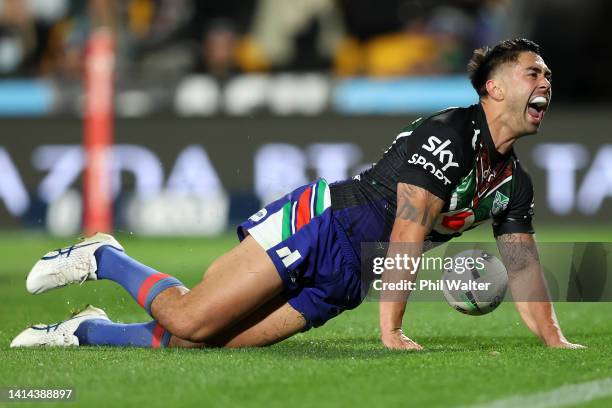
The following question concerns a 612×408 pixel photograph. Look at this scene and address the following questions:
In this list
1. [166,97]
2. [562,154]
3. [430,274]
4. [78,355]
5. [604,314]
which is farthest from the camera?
[166,97]

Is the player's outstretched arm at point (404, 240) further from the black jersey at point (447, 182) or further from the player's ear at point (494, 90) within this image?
the player's ear at point (494, 90)

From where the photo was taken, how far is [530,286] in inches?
245

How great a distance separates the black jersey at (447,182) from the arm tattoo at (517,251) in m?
0.04

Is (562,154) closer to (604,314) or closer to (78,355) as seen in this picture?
(604,314)

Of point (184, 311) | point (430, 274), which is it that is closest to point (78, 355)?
point (184, 311)

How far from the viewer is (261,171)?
49.5 ft

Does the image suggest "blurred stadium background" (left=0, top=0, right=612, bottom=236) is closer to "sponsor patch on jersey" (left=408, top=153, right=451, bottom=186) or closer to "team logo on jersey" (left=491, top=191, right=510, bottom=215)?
"team logo on jersey" (left=491, top=191, right=510, bottom=215)

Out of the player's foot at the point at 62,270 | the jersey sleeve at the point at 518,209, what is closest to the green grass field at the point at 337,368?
the player's foot at the point at 62,270

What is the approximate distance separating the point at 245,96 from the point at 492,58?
10.0 m

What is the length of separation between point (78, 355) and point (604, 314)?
3966mm

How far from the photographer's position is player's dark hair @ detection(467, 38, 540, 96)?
19.9 feet

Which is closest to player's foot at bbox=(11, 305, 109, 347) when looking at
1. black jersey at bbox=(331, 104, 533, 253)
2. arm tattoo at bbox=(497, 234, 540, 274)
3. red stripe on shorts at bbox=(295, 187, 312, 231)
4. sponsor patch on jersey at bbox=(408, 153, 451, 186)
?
red stripe on shorts at bbox=(295, 187, 312, 231)

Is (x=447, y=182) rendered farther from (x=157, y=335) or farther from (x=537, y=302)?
(x=157, y=335)

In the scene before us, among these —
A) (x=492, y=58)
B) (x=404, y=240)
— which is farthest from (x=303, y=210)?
(x=492, y=58)
